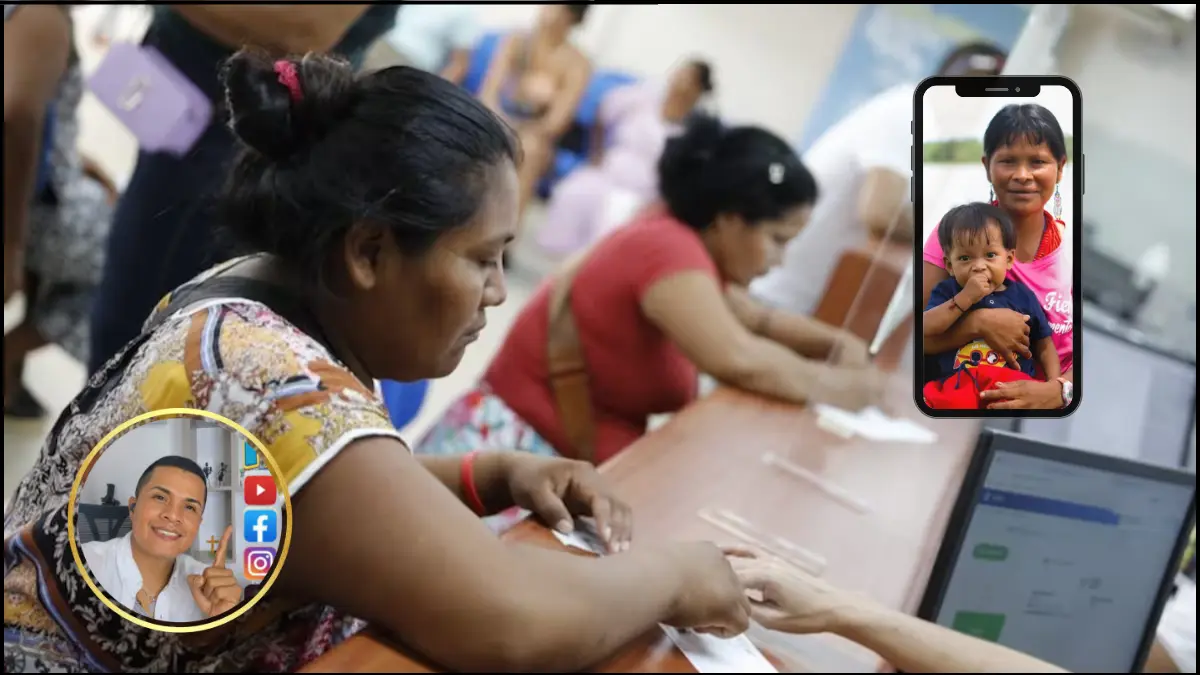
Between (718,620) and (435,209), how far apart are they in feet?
1.04

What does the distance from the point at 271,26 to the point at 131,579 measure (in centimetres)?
23

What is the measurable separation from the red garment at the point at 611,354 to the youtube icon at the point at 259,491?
288mm

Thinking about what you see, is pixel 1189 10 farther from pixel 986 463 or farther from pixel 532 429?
pixel 532 429

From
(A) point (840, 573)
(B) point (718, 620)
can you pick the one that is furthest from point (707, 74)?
(B) point (718, 620)

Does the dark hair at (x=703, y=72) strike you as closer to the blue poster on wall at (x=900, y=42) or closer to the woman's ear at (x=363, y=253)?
the blue poster on wall at (x=900, y=42)

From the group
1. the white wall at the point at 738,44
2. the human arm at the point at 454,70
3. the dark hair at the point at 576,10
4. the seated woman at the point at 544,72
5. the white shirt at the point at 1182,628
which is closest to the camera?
the human arm at the point at 454,70

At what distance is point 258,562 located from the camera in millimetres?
372

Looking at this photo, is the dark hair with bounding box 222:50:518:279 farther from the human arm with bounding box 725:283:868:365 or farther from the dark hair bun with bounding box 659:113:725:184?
the dark hair bun with bounding box 659:113:725:184

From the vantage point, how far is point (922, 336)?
0.36 m

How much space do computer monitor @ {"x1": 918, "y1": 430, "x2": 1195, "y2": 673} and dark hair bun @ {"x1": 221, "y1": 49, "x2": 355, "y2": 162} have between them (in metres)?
0.52

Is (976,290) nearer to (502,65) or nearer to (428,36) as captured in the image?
(428,36)

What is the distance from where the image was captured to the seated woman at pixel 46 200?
0.56 meters

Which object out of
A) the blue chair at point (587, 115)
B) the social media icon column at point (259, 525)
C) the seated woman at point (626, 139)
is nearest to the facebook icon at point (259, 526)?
the social media icon column at point (259, 525)

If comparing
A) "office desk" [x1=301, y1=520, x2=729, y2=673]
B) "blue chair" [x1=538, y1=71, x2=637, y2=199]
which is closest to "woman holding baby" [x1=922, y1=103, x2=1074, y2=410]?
"office desk" [x1=301, y1=520, x2=729, y2=673]
